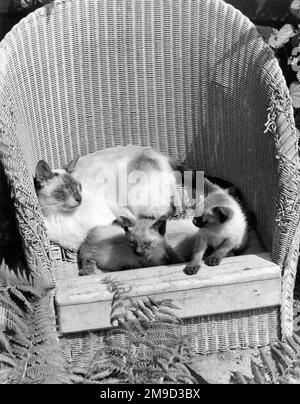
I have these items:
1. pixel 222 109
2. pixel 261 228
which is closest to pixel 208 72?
pixel 222 109

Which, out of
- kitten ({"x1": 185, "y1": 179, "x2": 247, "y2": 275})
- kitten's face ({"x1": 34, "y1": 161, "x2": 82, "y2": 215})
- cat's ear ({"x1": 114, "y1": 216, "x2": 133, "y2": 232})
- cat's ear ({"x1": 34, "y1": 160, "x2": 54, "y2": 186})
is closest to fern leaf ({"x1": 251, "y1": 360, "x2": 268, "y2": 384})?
kitten ({"x1": 185, "y1": 179, "x2": 247, "y2": 275})

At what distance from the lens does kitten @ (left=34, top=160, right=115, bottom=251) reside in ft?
11.8

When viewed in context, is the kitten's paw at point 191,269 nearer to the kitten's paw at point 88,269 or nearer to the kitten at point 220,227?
the kitten at point 220,227

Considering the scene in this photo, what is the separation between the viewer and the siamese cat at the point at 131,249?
3.47 m

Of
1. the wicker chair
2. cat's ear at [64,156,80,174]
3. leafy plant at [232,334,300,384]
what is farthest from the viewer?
cat's ear at [64,156,80,174]

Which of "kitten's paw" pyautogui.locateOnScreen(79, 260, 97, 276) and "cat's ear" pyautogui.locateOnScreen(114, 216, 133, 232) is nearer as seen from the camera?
"kitten's paw" pyautogui.locateOnScreen(79, 260, 97, 276)

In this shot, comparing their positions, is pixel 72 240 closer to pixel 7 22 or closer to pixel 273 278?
pixel 273 278

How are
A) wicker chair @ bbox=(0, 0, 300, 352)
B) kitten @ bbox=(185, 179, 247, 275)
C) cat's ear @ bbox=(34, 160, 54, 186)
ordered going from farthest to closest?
cat's ear @ bbox=(34, 160, 54, 186) → kitten @ bbox=(185, 179, 247, 275) → wicker chair @ bbox=(0, 0, 300, 352)

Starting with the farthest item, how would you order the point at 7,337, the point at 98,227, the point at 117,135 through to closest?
1. the point at 117,135
2. the point at 98,227
3. the point at 7,337

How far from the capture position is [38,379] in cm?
269

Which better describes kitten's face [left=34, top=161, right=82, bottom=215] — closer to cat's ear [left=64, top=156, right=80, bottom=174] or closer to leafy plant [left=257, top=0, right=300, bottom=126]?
cat's ear [left=64, top=156, right=80, bottom=174]

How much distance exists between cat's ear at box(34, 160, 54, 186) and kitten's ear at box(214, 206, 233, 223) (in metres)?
0.92

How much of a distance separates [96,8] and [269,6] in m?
1.23

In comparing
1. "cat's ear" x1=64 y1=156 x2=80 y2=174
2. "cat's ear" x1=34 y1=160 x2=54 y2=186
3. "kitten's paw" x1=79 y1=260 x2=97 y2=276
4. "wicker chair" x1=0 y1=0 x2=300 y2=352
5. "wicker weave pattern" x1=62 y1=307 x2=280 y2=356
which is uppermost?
"wicker chair" x1=0 y1=0 x2=300 y2=352
